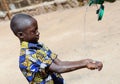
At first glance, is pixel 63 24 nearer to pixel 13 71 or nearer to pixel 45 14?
pixel 45 14

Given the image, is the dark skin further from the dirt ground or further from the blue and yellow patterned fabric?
the dirt ground

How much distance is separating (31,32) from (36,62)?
0.72ft

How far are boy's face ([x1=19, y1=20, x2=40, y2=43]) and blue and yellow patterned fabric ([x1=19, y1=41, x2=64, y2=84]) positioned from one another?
0.12ft

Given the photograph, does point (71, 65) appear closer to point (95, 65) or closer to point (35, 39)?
point (95, 65)

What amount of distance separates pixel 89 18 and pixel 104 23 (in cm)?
69

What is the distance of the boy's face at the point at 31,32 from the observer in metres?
2.48

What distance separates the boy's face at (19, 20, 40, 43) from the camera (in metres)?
2.48

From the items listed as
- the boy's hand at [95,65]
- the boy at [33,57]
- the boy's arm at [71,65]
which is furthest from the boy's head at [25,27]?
the boy's hand at [95,65]

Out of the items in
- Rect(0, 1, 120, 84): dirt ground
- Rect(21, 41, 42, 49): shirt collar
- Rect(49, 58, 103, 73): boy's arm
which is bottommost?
Rect(0, 1, 120, 84): dirt ground

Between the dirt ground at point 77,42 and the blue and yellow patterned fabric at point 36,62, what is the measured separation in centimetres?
229

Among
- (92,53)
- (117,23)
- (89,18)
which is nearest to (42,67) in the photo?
(92,53)

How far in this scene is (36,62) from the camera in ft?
8.07

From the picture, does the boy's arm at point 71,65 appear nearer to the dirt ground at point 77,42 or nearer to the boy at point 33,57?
the boy at point 33,57

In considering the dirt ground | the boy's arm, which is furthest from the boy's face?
the dirt ground
